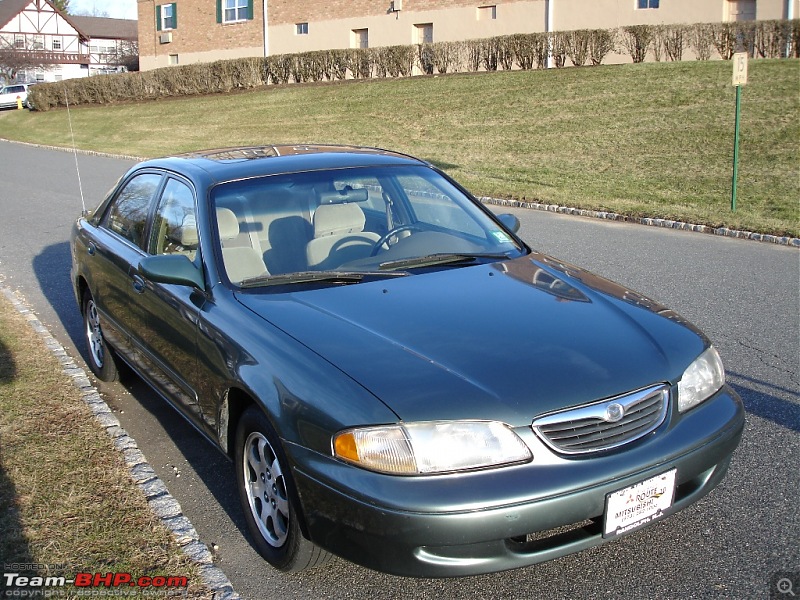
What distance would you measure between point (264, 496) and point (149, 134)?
96.8ft

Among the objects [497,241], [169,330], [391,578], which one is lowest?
[391,578]

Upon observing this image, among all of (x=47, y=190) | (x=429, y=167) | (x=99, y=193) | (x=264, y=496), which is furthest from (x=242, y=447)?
(x=47, y=190)

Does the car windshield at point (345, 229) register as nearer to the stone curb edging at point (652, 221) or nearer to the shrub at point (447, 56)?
the stone curb edging at point (652, 221)

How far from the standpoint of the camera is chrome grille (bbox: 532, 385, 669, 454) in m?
3.04

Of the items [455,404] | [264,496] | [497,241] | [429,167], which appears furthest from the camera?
[429,167]

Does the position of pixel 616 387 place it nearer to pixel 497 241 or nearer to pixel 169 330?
pixel 497 241

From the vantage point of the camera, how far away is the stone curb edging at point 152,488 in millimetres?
3463

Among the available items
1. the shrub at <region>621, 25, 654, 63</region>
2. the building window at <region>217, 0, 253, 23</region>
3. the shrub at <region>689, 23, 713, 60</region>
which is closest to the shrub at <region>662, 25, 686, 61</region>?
the shrub at <region>689, 23, 713, 60</region>

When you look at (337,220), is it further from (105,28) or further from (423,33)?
(105,28)

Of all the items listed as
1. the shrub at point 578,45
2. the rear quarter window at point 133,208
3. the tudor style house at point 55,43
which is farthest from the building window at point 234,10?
the rear quarter window at point 133,208

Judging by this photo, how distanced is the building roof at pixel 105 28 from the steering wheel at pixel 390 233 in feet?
317

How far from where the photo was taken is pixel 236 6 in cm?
4350

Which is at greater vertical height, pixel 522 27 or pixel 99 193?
pixel 522 27

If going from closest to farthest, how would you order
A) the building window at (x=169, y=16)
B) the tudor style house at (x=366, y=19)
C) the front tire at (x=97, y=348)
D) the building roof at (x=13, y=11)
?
the front tire at (x=97, y=348), the tudor style house at (x=366, y=19), the building window at (x=169, y=16), the building roof at (x=13, y=11)
